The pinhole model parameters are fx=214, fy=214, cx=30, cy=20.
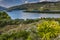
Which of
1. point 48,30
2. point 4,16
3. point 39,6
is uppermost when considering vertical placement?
point 39,6

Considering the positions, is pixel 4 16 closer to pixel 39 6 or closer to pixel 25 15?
pixel 25 15

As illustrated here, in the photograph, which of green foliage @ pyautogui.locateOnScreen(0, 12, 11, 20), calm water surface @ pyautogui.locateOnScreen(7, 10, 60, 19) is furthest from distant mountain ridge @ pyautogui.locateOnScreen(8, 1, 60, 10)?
green foliage @ pyautogui.locateOnScreen(0, 12, 11, 20)

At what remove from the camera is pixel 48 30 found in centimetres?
941

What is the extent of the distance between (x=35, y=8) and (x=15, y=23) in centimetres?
189

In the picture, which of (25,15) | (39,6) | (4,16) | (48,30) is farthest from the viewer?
(4,16)

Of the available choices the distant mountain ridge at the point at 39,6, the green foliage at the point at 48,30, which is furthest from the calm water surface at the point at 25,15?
the green foliage at the point at 48,30

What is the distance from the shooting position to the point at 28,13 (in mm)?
13039

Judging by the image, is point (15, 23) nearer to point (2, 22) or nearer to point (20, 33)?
point (2, 22)

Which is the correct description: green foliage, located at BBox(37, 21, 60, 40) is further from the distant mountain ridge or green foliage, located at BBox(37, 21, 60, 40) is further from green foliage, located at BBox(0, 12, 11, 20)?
green foliage, located at BBox(0, 12, 11, 20)

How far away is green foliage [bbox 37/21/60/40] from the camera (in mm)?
9055

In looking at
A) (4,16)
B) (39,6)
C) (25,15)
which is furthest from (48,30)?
(4,16)

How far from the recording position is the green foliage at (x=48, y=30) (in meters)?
9.05

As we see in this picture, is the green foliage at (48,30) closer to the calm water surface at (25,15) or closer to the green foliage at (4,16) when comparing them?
the calm water surface at (25,15)

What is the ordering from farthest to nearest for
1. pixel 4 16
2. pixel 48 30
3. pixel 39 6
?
1. pixel 4 16
2. pixel 39 6
3. pixel 48 30
